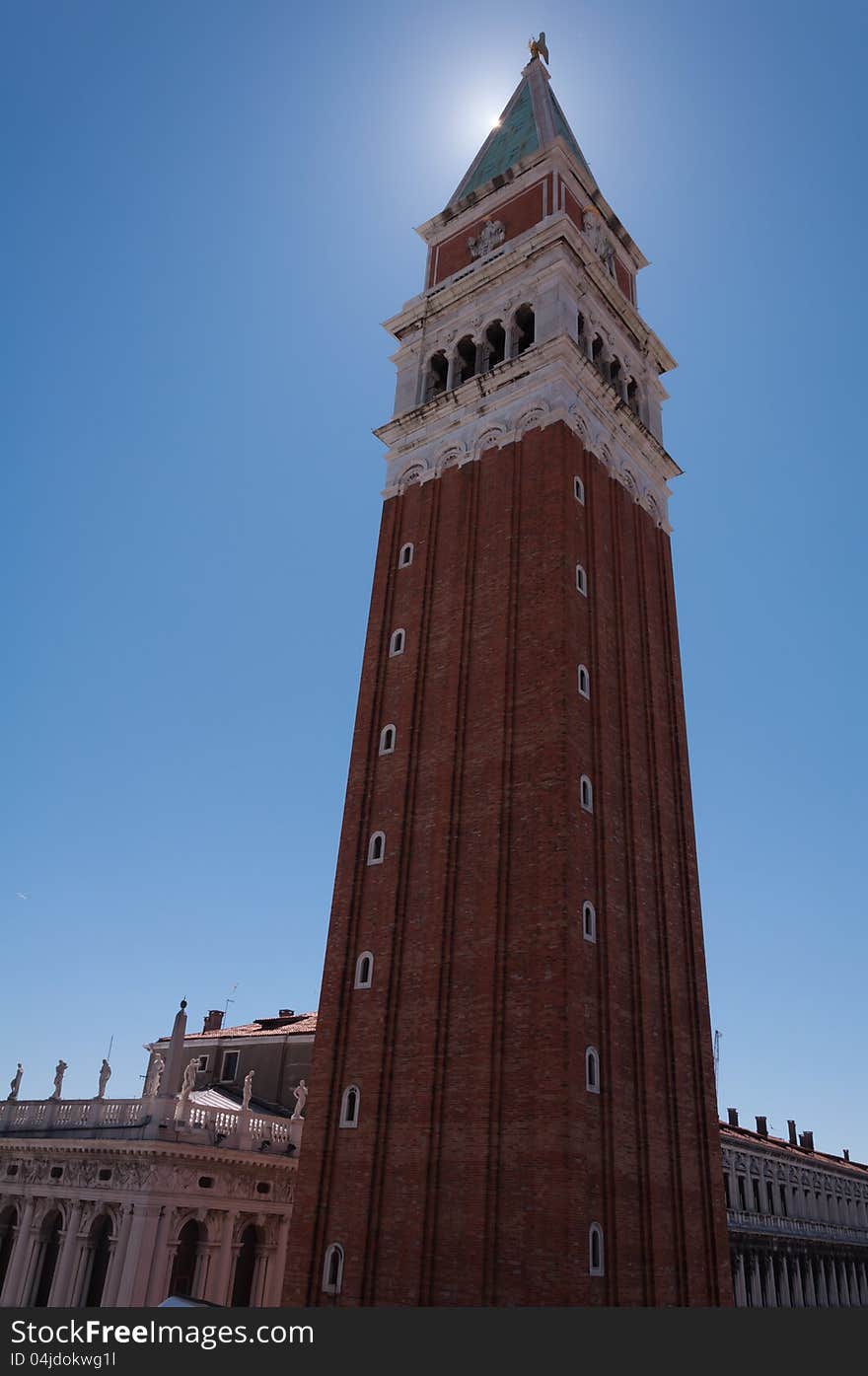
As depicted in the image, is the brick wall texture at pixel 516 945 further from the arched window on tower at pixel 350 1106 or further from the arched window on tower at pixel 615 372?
the arched window on tower at pixel 615 372

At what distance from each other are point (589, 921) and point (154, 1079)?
13364 millimetres

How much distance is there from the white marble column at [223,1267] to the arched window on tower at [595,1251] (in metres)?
11.2

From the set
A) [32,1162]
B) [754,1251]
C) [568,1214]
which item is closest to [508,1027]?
[568,1214]

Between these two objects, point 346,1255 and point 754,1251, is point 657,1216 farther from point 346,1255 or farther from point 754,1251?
point 754,1251

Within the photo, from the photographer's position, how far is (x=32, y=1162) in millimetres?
27750

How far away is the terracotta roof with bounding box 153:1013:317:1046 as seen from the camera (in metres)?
35.4

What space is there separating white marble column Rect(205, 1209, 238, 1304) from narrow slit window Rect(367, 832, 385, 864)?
10275mm

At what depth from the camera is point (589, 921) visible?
2206cm

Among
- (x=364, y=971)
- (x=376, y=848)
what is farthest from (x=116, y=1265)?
(x=376, y=848)

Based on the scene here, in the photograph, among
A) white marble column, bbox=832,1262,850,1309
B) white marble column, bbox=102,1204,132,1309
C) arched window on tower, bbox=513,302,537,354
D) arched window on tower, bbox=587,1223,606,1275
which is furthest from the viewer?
white marble column, bbox=832,1262,850,1309

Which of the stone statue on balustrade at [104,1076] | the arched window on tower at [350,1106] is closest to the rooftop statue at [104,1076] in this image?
the stone statue on balustrade at [104,1076]

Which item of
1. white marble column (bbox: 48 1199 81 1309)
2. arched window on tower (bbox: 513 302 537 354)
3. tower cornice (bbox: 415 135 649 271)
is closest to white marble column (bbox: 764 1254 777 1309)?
white marble column (bbox: 48 1199 81 1309)

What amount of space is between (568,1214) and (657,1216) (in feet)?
14.9

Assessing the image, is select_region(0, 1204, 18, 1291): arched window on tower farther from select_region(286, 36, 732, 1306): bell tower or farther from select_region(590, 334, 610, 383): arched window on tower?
select_region(590, 334, 610, 383): arched window on tower
